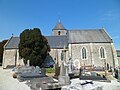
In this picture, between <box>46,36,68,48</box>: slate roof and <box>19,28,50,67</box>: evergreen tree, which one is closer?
<box>19,28,50,67</box>: evergreen tree

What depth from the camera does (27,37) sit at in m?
27.6

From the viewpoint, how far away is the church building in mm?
29406

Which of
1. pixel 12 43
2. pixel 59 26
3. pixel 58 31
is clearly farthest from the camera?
pixel 59 26

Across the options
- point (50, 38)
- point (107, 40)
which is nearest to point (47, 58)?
point (50, 38)

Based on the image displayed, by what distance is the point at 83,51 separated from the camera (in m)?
30.3

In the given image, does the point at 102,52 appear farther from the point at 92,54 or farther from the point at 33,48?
the point at 33,48

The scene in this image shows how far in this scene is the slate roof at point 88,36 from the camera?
1228 inches

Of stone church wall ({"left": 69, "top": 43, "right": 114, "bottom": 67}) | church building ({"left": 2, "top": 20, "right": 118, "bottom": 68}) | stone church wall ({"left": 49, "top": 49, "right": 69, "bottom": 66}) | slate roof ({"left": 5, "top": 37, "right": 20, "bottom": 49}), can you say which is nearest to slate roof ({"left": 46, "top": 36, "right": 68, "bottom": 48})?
church building ({"left": 2, "top": 20, "right": 118, "bottom": 68})

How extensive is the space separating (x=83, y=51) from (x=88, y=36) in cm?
469

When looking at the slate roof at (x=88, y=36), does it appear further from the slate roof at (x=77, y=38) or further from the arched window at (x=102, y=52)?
Answer: the arched window at (x=102, y=52)

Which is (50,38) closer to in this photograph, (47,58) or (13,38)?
(47,58)

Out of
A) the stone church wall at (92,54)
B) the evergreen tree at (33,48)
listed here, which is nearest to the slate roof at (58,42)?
the stone church wall at (92,54)

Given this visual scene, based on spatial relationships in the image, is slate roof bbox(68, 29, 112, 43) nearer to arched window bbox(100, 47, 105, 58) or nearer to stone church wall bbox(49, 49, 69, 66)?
arched window bbox(100, 47, 105, 58)

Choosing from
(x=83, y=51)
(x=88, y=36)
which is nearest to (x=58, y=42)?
(x=83, y=51)
